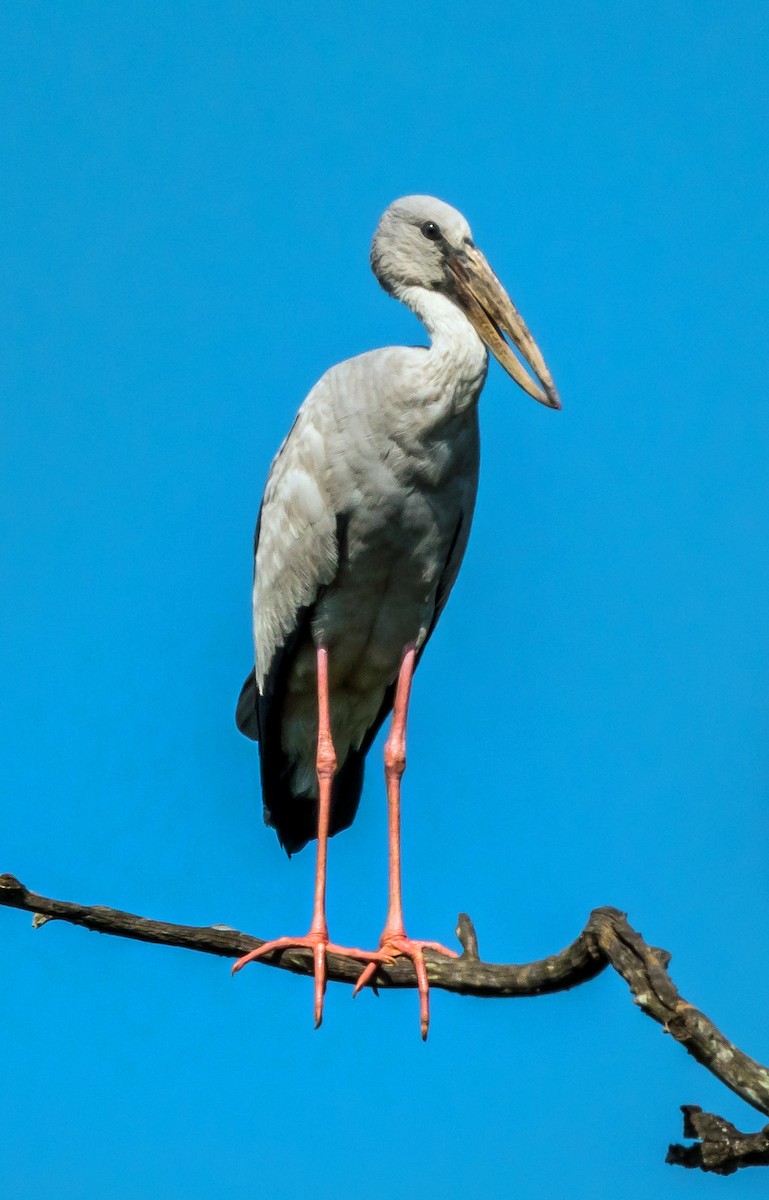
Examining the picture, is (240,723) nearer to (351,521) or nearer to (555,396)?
(351,521)

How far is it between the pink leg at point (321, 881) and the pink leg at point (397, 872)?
150 mm

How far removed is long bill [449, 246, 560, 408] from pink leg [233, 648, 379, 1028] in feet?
5.10

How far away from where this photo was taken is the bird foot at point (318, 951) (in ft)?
24.1

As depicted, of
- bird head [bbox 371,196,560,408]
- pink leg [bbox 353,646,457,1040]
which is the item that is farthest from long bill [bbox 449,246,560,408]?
pink leg [bbox 353,646,457,1040]

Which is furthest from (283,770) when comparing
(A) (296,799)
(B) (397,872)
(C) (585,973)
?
(C) (585,973)

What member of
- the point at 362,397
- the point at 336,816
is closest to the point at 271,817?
the point at 336,816

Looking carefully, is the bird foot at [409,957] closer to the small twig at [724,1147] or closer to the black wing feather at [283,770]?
the black wing feather at [283,770]

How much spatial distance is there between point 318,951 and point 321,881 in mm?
547

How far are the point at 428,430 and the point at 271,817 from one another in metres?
2.29

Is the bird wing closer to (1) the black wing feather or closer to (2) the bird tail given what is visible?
(1) the black wing feather

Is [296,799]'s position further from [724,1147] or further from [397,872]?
[724,1147]

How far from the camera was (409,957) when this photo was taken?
24.7 ft

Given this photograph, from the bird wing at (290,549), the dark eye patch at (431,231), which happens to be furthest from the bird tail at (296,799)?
the dark eye patch at (431,231)

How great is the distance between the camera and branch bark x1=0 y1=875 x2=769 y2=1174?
5.12 m
